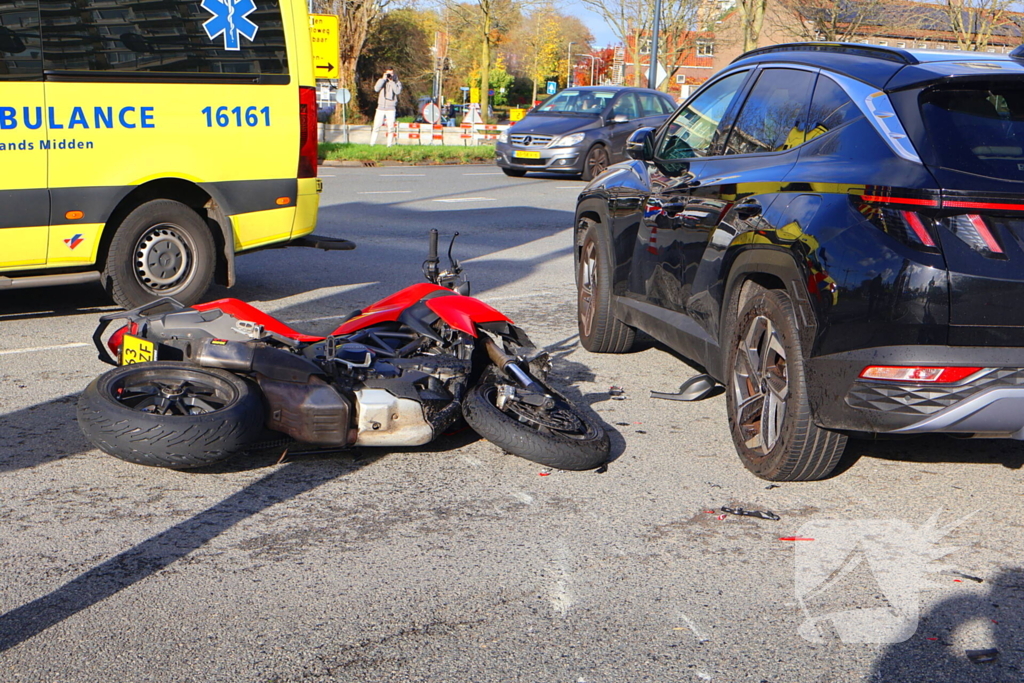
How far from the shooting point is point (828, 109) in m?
4.48

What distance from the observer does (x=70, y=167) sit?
23.7 feet

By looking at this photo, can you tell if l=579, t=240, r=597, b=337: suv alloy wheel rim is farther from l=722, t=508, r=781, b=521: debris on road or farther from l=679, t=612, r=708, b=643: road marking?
l=679, t=612, r=708, b=643: road marking

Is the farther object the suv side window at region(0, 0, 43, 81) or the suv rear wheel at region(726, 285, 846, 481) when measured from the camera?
the suv side window at region(0, 0, 43, 81)

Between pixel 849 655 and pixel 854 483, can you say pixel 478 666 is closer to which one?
pixel 849 655

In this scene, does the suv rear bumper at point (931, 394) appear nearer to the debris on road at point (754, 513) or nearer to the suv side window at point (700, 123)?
the debris on road at point (754, 513)

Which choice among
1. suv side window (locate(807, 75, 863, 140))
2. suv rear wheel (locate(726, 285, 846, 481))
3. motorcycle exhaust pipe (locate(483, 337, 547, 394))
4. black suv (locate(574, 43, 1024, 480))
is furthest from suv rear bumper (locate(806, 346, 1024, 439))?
motorcycle exhaust pipe (locate(483, 337, 547, 394))

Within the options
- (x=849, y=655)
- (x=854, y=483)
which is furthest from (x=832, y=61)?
(x=849, y=655)

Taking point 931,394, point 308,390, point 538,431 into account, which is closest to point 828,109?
point 931,394

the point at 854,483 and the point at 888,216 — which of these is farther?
the point at 854,483

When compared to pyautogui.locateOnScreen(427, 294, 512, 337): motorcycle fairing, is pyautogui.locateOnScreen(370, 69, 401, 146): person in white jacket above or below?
above

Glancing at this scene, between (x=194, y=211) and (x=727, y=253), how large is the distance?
14.9 feet

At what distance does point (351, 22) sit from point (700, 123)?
1704 inches

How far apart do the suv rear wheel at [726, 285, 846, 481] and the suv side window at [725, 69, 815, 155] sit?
0.70m

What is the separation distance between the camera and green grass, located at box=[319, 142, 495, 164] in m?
24.5
